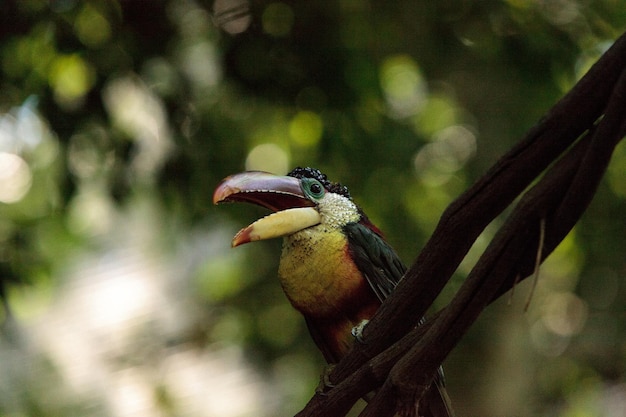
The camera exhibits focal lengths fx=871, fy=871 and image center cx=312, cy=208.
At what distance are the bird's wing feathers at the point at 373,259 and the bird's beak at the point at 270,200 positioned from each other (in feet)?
0.44

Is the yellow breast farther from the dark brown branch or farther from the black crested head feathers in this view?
the dark brown branch

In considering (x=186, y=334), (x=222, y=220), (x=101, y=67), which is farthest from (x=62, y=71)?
(x=186, y=334)

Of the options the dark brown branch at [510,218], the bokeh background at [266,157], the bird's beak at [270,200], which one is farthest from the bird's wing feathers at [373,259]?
the bokeh background at [266,157]

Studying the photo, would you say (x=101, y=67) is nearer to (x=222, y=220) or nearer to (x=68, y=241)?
(x=222, y=220)

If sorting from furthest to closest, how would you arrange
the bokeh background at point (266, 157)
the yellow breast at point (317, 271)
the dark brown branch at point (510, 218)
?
the bokeh background at point (266, 157)
the yellow breast at point (317, 271)
the dark brown branch at point (510, 218)

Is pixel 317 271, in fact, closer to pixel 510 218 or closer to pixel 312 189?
pixel 312 189

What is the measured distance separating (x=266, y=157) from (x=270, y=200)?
292 cm

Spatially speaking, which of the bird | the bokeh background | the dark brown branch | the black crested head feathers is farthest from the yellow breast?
the bokeh background

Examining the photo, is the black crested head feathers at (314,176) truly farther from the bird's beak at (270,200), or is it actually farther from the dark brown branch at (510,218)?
the dark brown branch at (510,218)

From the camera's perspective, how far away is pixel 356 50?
4129 mm

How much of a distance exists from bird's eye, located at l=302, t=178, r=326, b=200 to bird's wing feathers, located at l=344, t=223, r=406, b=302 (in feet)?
0.32

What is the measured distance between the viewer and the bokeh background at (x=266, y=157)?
4004mm

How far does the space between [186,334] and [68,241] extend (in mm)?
1133

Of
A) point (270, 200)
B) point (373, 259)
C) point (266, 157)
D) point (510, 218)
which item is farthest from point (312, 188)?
point (266, 157)
